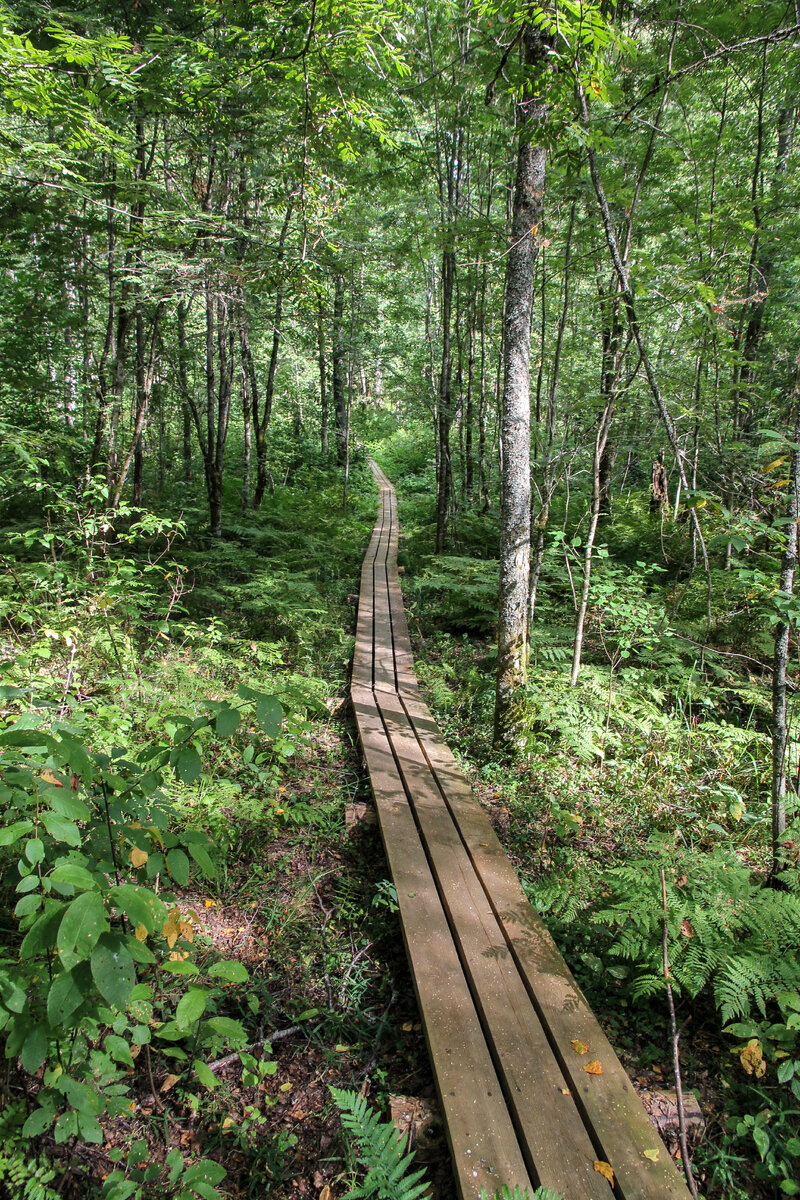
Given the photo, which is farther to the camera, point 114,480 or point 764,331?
point 764,331

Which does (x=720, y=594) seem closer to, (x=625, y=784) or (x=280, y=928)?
(x=625, y=784)

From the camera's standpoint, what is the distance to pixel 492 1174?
205 centimetres

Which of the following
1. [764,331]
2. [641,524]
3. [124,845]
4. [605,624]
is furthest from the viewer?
[641,524]

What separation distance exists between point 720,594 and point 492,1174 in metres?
7.25

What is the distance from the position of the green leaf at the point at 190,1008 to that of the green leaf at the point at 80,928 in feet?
1.72

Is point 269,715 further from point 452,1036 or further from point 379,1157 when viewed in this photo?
point 452,1036

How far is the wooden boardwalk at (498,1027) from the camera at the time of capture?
2090 millimetres

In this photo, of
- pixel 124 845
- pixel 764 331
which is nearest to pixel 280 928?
pixel 124 845

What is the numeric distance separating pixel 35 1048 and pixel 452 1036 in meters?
1.79

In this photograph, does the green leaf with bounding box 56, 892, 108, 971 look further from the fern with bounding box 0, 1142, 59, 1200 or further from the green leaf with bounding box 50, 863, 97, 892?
the fern with bounding box 0, 1142, 59, 1200

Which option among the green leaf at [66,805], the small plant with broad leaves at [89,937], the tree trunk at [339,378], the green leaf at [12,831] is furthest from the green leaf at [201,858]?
the tree trunk at [339,378]

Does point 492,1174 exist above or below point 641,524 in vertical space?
below

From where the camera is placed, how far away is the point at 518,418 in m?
5.00

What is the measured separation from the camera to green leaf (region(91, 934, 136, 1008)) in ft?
4.81
